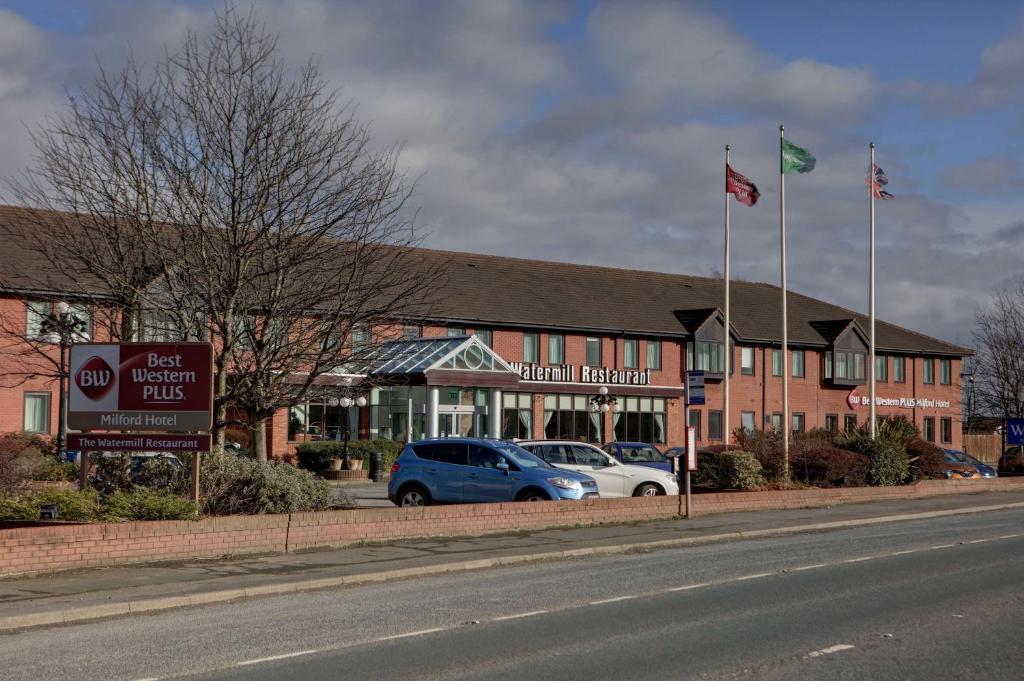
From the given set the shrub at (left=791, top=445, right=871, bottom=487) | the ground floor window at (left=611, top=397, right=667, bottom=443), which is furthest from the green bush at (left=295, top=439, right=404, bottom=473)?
the shrub at (left=791, top=445, right=871, bottom=487)

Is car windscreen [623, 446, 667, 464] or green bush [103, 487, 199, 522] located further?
car windscreen [623, 446, 667, 464]

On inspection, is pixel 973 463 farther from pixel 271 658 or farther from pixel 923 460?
pixel 271 658

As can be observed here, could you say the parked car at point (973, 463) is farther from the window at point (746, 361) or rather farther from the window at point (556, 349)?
the window at point (556, 349)

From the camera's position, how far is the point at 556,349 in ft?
187

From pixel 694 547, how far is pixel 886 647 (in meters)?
10.2

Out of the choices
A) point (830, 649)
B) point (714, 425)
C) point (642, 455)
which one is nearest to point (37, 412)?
point (642, 455)

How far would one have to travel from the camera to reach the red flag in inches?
1496

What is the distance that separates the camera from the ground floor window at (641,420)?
57875 mm

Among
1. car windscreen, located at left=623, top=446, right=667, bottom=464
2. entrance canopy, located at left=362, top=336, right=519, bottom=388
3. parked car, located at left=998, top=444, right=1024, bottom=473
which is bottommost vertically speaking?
parked car, located at left=998, top=444, right=1024, bottom=473

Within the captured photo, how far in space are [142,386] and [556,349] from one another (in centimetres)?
3956

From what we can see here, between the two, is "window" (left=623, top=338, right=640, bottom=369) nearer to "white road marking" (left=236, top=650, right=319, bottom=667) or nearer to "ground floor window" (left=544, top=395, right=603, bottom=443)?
"ground floor window" (left=544, top=395, right=603, bottom=443)

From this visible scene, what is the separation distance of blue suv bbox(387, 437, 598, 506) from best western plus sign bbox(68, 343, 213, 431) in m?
6.50

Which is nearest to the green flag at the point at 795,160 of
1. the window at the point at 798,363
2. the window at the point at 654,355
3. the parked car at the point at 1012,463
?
the parked car at the point at 1012,463

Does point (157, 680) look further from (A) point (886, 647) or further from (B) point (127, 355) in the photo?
(B) point (127, 355)
